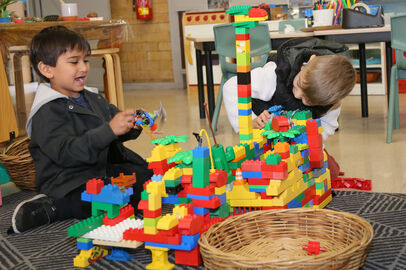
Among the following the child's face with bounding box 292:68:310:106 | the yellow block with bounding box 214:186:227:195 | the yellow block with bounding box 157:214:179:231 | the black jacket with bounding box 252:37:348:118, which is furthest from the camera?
the black jacket with bounding box 252:37:348:118

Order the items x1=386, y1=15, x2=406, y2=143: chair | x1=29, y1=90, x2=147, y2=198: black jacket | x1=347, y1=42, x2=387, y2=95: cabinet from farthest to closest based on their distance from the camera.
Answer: x1=347, y1=42, x2=387, y2=95: cabinet, x1=386, y1=15, x2=406, y2=143: chair, x1=29, y1=90, x2=147, y2=198: black jacket

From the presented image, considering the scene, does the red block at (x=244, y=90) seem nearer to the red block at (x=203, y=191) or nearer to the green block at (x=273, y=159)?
the green block at (x=273, y=159)

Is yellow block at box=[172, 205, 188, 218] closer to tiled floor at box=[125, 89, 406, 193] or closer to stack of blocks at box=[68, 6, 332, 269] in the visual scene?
stack of blocks at box=[68, 6, 332, 269]

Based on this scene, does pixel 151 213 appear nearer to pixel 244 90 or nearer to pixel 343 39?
pixel 244 90

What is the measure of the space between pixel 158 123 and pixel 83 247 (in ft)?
1.67

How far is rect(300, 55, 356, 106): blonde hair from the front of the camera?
6.19 ft

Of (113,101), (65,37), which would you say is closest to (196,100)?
(113,101)

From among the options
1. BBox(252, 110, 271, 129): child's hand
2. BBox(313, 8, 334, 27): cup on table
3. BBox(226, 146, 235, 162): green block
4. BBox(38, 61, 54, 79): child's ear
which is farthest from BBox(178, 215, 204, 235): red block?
BBox(313, 8, 334, 27): cup on table

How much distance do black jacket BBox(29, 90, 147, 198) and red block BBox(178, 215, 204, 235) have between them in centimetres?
52

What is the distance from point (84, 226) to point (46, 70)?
0.74 m

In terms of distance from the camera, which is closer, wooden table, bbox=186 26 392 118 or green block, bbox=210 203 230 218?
green block, bbox=210 203 230 218

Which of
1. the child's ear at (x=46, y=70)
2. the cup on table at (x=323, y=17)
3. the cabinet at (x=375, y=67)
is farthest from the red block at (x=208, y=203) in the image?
the cabinet at (x=375, y=67)

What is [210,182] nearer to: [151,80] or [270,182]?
[270,182]

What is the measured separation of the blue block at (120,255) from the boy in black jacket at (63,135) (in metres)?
0.38
